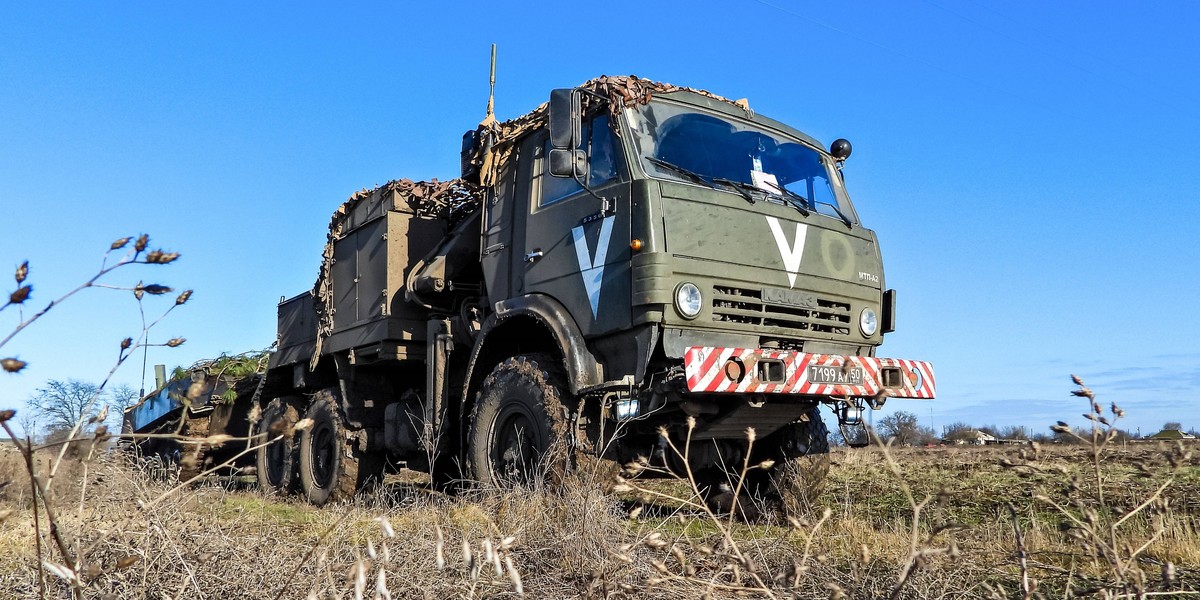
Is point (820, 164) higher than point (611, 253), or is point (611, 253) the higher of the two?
point (820, 164)

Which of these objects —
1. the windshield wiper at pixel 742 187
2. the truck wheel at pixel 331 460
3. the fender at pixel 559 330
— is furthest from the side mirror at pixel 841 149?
the truck wheel at pixel 331 460

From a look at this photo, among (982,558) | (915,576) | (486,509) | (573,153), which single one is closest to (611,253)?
(573,153)

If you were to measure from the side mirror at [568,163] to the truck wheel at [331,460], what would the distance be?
3974mm

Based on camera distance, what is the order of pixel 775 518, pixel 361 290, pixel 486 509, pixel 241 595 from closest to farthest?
pixel 241 595 < pixel 486 509 < pixel 775 518 < pixel 361 290

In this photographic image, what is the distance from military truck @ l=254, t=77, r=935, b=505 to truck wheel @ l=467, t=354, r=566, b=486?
0.02m

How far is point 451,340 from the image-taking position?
8.23m

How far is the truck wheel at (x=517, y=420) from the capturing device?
646cm

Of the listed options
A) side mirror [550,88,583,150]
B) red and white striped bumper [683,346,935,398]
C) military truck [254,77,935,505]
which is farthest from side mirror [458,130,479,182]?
red and white striped bumper [683,346,935,398]

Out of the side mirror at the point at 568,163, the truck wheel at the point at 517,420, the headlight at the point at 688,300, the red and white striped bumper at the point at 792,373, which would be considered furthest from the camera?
the side mirror at the point at 568,163

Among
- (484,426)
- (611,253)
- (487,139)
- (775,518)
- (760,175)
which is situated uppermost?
(487,139)

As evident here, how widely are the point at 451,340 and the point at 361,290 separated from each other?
66.0 inches

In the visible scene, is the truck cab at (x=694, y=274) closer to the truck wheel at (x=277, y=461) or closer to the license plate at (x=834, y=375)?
the license plate at (x=834, y=375)

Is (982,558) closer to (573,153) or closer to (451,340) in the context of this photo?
(573,153)

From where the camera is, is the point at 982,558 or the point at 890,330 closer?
the point at 982,558
